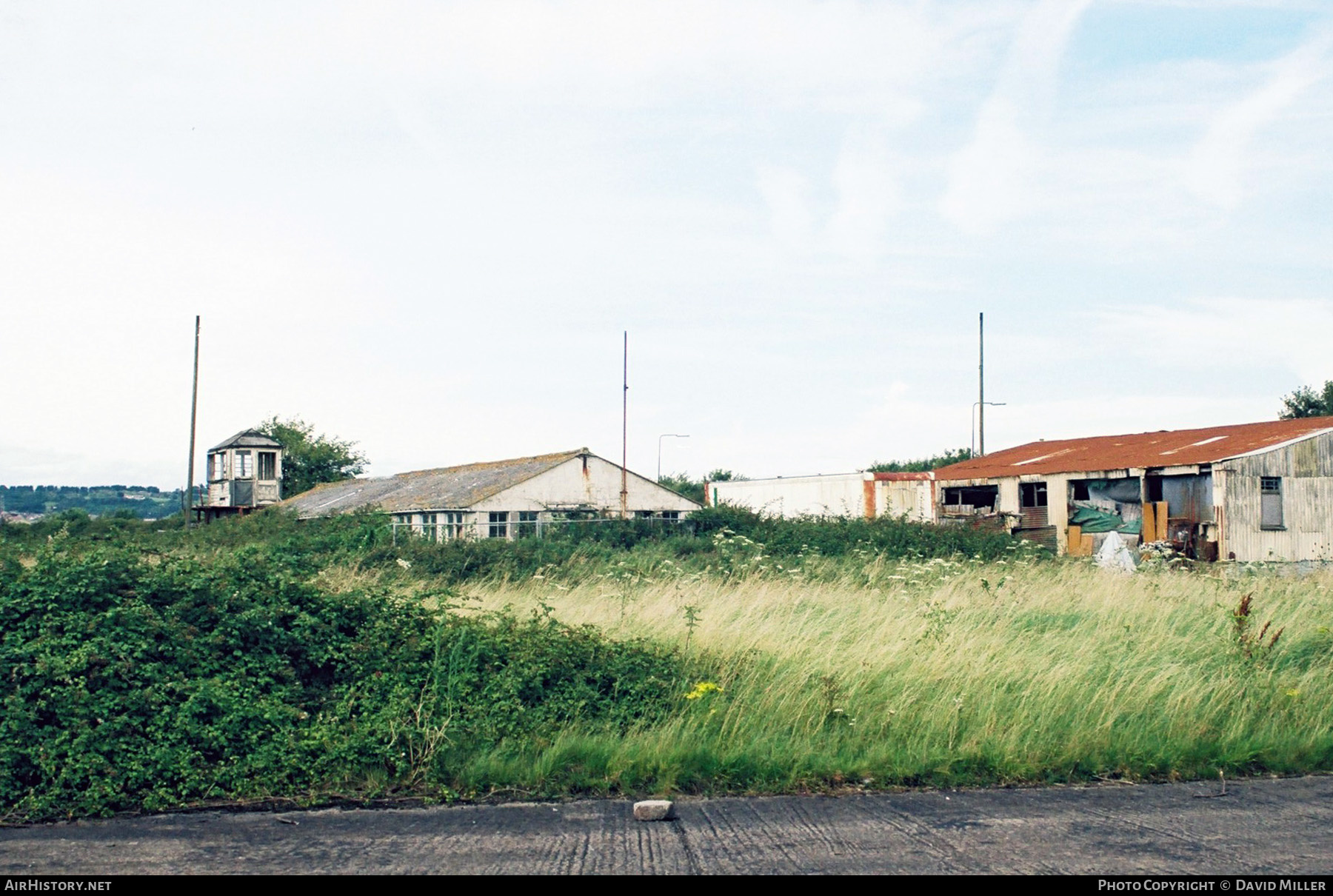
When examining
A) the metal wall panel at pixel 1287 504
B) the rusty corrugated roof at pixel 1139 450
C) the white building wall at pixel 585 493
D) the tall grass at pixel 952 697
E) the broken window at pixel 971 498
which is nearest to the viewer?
the tall grass at pixel 952 697

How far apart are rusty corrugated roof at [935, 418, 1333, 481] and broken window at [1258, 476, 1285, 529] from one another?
2.88 ft

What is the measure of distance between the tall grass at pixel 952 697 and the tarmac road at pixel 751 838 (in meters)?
0.42

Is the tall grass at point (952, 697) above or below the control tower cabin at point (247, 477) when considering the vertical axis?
below

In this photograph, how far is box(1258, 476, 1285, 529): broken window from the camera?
86.3ft

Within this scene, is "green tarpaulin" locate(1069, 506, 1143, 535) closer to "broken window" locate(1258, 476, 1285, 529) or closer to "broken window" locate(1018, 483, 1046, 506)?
"broken window" locate(1018, 483, 1046, 506)

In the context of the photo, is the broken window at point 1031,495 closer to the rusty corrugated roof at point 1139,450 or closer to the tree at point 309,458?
the rusty corrugated roof at point 1139,450

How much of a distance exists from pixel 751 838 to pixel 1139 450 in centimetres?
2952

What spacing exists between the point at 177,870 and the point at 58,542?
13.8ft

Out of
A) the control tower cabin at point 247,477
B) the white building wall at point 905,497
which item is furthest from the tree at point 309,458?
the white building wall at point 905,497

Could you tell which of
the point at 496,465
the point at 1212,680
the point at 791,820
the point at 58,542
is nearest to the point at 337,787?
the point at 791,820

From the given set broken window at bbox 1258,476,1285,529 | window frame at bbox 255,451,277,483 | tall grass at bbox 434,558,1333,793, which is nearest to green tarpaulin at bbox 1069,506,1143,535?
broken window at bbox 1258,476,1285,529

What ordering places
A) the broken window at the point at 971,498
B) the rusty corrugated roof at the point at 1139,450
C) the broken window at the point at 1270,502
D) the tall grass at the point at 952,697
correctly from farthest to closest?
1. the broken window at the point at 971,498
2. the rusty corrugated roof at the point at 1139,450
3. the broken window at the point at 1270,502
4. the tall grass at the point at 952,697

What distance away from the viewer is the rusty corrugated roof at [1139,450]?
2745cm

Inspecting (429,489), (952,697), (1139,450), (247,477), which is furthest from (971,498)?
(247,477)
